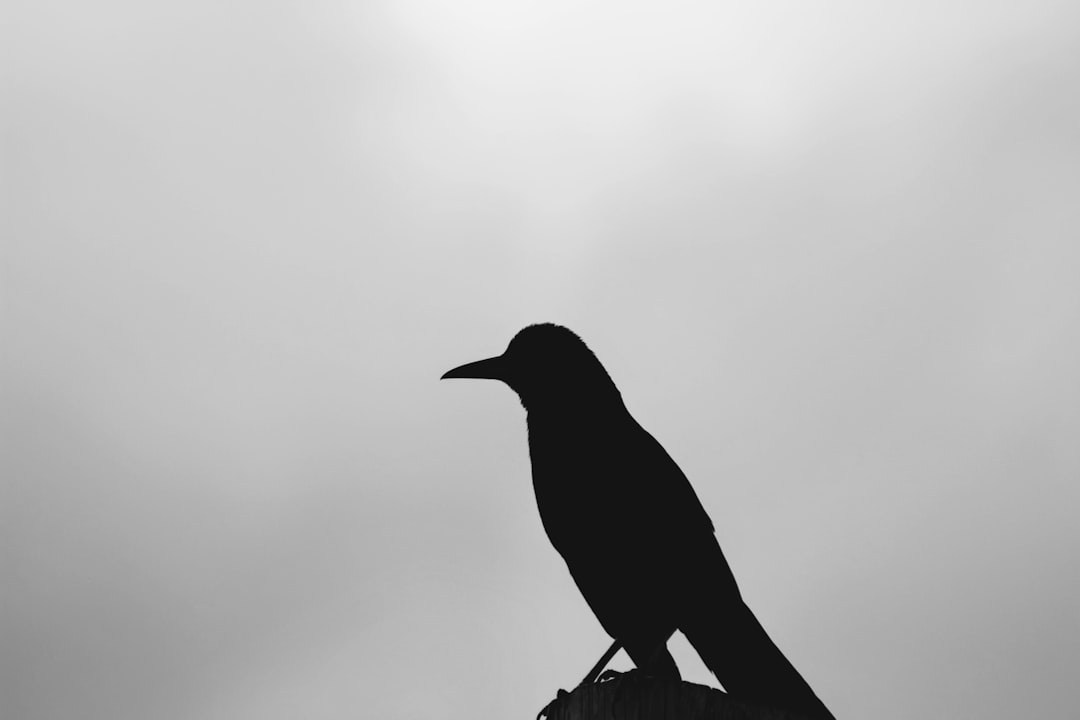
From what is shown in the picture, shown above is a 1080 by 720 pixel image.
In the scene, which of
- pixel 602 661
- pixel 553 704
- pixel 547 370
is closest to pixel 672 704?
pixel 553 704

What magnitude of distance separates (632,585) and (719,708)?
168 centimetres

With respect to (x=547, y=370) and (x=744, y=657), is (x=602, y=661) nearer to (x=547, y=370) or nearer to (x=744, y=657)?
(x=744, y=657)

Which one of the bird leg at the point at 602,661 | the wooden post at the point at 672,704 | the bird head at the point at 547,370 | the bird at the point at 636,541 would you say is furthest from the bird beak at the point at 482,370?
the wooden post at the point at 672,704

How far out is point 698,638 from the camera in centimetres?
432

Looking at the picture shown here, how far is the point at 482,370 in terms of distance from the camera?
18.2 feet

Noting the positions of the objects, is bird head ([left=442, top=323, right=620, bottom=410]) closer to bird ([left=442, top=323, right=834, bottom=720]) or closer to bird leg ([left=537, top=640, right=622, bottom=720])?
bird ([left=442, top=323, right=834, bottom=720])

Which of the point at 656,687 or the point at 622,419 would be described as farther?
the point at 622,419

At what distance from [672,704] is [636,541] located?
1706 millimetres

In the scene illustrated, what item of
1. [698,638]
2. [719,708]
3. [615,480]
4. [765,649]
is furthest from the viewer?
[615,480]

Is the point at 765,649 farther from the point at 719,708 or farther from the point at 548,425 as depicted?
the point at 548,425

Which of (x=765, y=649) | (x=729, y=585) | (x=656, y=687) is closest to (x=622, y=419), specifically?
(x=729, y=585)

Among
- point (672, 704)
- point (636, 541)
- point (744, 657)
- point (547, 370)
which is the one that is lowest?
point (672, 704)

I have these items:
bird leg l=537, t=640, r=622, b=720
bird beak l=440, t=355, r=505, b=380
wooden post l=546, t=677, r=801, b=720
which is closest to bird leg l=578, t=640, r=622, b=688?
bird leg l=537, t=640, r=622, b=720

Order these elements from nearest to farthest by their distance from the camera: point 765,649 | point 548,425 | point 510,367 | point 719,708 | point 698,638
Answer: point 719,708 → point 765,649 → point 698,638 → point 548,425 → point 510,367
